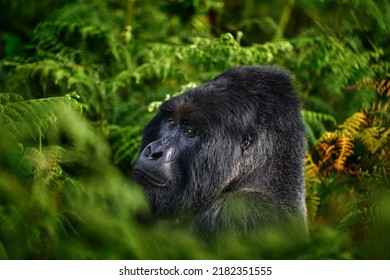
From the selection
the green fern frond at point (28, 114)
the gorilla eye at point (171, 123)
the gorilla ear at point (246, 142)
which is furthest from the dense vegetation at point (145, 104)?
the gorilla ear at point (246, 142)

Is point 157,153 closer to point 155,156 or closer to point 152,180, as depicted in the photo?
point 155,156

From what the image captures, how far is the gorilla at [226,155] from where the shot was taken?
3.50m

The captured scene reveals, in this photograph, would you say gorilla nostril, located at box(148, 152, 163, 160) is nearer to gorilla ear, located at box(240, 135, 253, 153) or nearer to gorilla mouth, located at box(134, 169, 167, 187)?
gorilla mouth, located at box(134, 169, 167, 187)

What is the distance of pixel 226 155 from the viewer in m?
3.57

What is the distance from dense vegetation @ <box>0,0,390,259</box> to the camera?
1879 millimetres

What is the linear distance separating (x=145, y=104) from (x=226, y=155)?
2252mm

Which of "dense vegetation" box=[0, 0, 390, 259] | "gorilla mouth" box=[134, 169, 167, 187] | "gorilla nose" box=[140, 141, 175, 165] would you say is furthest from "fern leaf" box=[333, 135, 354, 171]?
"gorilla mouth" box=[134, 169, 167, 187]

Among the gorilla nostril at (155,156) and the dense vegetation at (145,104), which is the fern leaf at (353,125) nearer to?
the dense vegetation at (145,104)

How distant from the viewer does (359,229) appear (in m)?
3.17

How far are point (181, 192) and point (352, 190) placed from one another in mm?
1532

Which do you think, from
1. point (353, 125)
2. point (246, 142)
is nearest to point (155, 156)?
point (246, 142)

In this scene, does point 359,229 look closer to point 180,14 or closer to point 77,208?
point 77,208

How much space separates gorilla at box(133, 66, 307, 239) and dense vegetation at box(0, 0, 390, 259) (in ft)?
0.71
